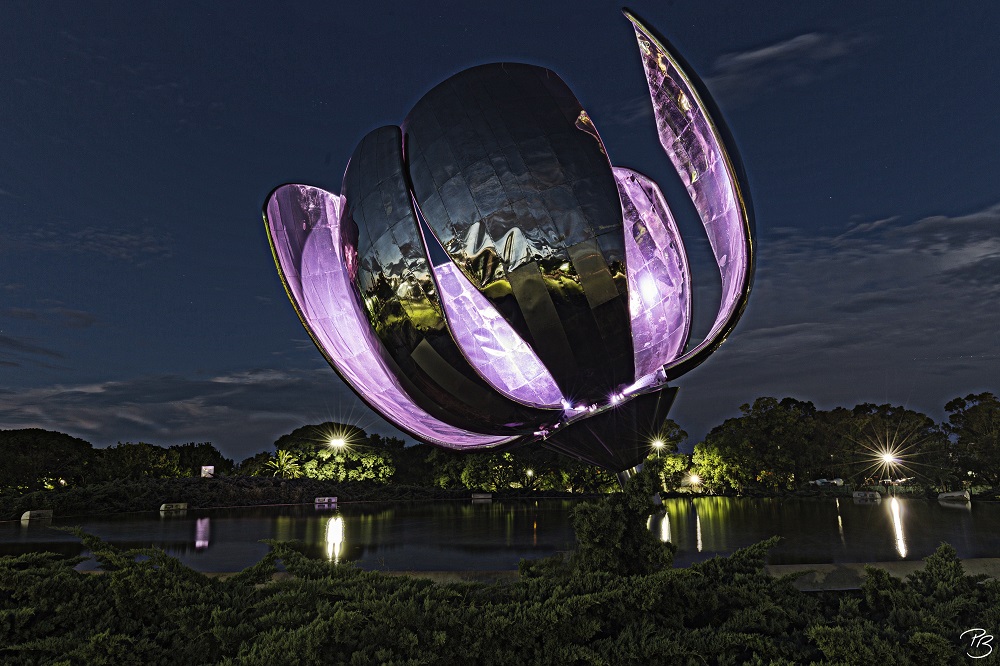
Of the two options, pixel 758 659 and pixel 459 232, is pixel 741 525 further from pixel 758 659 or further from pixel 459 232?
pixel 459 232

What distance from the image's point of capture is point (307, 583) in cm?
452

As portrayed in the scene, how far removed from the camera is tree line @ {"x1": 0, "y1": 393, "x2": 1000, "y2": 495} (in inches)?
1407

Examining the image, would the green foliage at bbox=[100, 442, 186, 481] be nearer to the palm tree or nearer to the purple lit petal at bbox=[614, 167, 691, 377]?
the palm tree

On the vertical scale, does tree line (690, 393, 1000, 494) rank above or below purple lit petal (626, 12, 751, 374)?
below

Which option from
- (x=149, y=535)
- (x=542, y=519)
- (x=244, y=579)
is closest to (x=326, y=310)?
(x=244, y=579)

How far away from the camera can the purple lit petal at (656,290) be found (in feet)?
16.4

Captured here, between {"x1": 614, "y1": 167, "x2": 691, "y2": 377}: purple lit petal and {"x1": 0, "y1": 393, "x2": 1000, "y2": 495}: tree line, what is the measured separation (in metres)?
28.0

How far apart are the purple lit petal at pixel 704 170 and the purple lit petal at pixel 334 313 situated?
8.18 ft

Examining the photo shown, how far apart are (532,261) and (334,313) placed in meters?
2.50

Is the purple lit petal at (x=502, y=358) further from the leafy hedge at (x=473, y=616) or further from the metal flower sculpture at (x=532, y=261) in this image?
the leafy hedge at (x=473, y=616)

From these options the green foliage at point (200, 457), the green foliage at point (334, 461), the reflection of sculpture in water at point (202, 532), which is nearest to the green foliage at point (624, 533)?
the reflection of sculpture in water at point (202, 532)

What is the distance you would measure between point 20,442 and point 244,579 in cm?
5769

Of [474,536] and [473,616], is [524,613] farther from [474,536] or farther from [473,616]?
[474,536]

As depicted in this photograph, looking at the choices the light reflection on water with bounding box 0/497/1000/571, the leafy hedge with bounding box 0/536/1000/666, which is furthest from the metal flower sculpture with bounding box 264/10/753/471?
the light reflection on water with bounding box 0/497/1000/571
